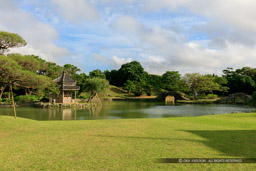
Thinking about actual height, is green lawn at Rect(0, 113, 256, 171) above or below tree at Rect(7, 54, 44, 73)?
below

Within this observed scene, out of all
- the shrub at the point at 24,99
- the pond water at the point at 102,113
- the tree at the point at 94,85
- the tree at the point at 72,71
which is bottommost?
the pond water at the point at 102,113

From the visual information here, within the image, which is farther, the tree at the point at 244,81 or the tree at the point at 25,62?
the tree at the point at 244,81

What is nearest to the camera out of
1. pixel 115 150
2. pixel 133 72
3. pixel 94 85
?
pixel 115 150

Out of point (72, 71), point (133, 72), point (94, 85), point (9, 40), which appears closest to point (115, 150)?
point (9, 40)

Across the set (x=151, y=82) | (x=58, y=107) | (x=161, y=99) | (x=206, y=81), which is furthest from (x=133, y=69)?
(x=58, y=107)

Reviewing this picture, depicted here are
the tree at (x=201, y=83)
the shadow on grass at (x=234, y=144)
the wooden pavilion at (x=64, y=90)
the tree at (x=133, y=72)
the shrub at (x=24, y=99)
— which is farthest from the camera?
the tree at (x=133, y=72)

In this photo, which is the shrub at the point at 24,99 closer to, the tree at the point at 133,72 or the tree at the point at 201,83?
the tree at the point at 201,83

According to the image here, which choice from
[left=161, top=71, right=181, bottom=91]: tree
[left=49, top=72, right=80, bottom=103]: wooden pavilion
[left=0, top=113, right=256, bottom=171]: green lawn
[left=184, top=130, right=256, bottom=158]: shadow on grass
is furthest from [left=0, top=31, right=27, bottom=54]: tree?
[left=161, top=71, right=181, bottom=91]: tree

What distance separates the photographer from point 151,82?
2422 inches

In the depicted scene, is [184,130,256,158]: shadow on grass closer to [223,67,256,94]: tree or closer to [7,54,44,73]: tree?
[7,54,44,73]: tree

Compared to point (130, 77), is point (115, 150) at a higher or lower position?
lower

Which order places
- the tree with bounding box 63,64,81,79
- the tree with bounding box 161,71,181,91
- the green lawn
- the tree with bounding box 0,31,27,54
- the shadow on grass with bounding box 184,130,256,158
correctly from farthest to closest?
the tree with bounding box 161,71,181,91 < the tree with bounding box 63,64,81,79 < the tree with bounding box 0,31,27,54 < the shadow on grass with bounding box 184,130,256,158 < the green lawn

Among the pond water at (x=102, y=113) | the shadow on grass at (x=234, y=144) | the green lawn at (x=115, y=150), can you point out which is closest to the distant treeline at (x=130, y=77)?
the pond water at (x=102, y=113)

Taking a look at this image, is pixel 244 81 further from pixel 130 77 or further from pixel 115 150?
pixel 115 150
